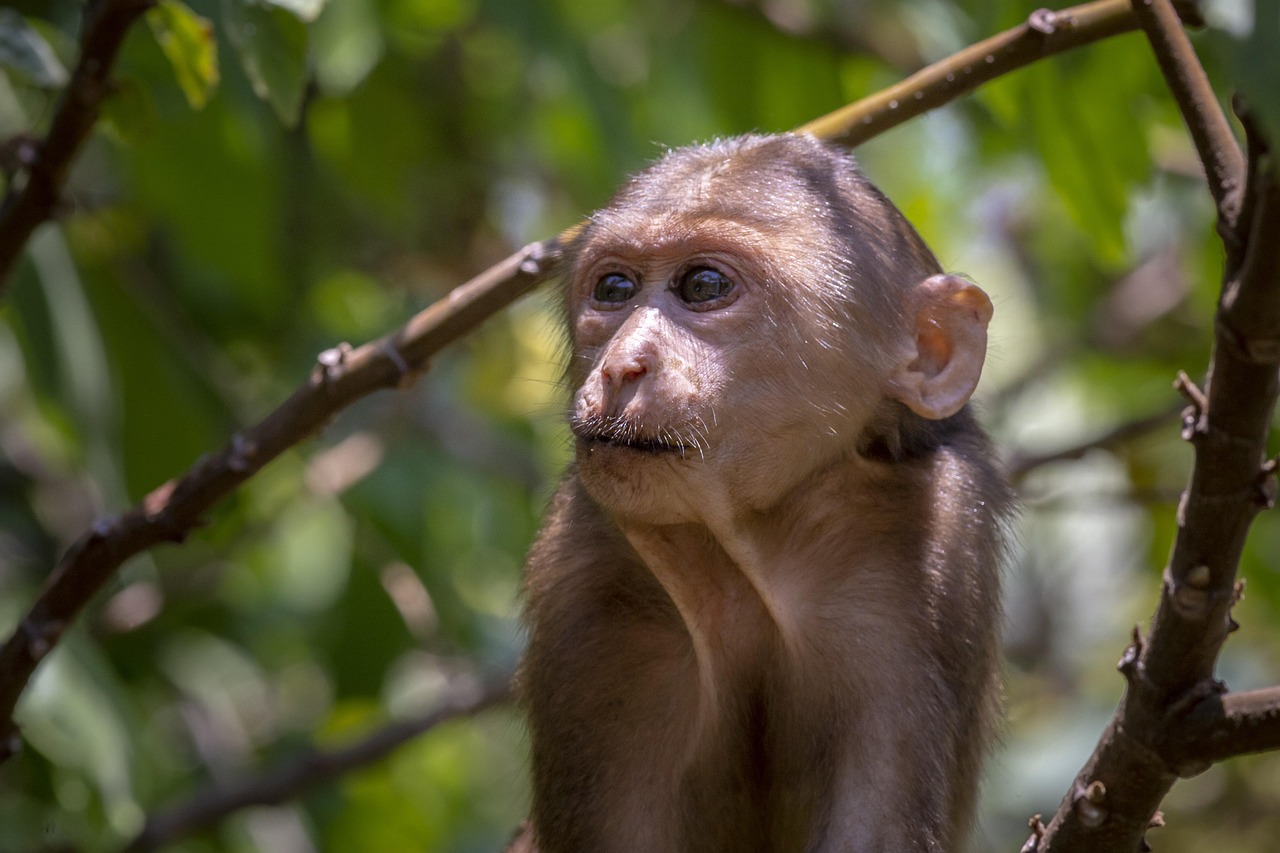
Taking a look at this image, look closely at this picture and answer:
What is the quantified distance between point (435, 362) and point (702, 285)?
1.30m

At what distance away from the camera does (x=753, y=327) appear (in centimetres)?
334

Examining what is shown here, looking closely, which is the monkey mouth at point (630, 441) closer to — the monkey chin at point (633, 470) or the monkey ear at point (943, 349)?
the monkey chin at point (633, 470)

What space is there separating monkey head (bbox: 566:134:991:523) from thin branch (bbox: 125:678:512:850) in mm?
2174

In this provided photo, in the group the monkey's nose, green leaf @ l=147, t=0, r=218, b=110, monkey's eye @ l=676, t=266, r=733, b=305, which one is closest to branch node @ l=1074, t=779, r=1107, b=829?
the monkey's nose

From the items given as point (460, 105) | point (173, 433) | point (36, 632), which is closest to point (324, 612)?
point (173, 433)

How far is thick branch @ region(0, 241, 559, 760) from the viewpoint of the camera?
344 centimetres

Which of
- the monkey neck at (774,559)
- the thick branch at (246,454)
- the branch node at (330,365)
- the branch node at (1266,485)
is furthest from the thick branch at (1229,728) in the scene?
the branch node at (330,365)

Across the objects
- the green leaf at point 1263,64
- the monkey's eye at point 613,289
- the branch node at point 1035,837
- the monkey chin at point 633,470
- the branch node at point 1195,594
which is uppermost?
the green leaf at point 1263,64

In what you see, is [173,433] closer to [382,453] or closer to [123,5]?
[382,453]

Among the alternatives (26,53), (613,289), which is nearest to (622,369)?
(613,289)

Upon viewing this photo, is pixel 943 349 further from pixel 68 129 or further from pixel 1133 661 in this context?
pixel 68 129

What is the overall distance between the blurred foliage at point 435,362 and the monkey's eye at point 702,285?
881mm

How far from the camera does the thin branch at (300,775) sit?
5.38m

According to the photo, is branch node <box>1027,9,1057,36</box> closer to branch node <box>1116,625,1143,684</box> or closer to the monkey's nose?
the monkey's nose
